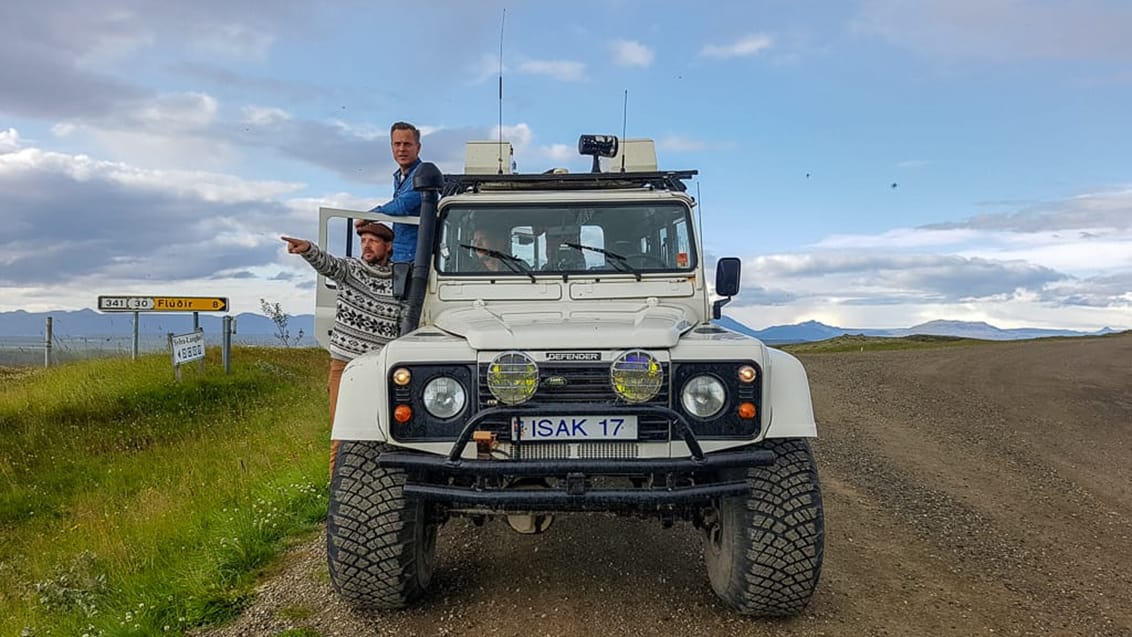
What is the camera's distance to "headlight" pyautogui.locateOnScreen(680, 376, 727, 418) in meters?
3.86

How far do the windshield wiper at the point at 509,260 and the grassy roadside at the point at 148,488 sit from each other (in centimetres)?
233

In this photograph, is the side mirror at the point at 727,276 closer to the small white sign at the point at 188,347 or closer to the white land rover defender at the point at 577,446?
the white land rover defender at the point at 577,446

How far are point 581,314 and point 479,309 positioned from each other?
2.04ft

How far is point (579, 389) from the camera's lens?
385 centimetres

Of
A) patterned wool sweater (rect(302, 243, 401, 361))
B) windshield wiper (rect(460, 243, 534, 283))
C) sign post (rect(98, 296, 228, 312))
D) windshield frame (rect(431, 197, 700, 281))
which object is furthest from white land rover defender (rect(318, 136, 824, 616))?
sign post (rect(98, 296, 228, 312))

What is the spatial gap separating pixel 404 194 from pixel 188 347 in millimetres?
9389

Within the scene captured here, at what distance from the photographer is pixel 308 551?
17.8ft

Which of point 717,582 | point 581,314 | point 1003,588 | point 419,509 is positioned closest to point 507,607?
point 419,509

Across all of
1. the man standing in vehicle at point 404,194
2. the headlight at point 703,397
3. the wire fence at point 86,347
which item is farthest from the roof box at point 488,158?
the wire fence at point 86,347

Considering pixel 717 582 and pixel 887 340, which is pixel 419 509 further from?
pixel 887 340

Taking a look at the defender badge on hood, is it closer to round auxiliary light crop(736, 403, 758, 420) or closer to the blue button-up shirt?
round auxiliary light crop(736, 403, 758, 420)

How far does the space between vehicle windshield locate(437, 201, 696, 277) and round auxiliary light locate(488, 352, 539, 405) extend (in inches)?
62.3

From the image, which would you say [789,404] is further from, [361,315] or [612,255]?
[361,315]

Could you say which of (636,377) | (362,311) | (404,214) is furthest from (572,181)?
(636,377)
